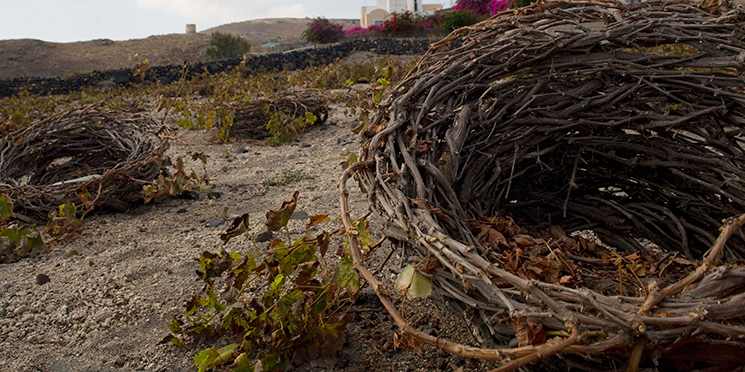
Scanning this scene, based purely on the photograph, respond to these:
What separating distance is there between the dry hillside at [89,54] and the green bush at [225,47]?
1.47 meters

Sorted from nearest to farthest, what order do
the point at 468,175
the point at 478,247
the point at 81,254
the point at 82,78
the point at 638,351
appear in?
the point at 638,351
the point at 478,247
the point at 468,175
the point at 81,254
the point at 82,78

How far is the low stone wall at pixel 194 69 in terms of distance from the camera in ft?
48.4

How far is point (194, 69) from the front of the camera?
1498 cm

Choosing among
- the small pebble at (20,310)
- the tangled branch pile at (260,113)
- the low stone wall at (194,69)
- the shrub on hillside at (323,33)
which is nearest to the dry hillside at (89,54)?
the shrub on hillside at (323,33)

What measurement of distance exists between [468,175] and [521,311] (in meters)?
0.99

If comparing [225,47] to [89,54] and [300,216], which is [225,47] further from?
[300,216]

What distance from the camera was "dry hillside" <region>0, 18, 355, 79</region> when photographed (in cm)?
2623

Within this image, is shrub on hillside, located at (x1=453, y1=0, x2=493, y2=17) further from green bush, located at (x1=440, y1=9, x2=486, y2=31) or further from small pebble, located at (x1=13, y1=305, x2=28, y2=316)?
small pebble, located at (x1=13, y1=305, x2=28, y2=316)

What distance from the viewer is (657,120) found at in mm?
2033

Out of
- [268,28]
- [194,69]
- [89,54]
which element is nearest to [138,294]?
[194,69]

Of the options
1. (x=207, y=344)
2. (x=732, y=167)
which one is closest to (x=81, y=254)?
(x=207, y=344)

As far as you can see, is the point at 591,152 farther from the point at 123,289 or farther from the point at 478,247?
the point at 123,289

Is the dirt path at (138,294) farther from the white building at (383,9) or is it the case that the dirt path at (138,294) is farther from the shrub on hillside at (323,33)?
the white building at (383,9)

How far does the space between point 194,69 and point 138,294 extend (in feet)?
44.3
